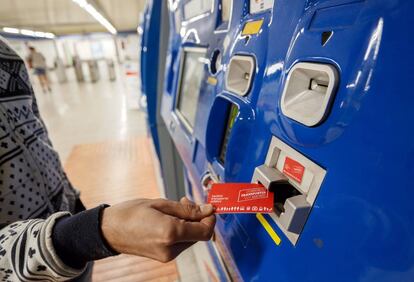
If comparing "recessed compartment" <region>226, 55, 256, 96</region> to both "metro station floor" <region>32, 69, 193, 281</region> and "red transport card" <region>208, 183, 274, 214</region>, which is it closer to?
"red transport card" <region>208, 183, 274, 214</region>

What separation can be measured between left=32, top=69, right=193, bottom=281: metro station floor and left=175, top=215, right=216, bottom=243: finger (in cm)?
143

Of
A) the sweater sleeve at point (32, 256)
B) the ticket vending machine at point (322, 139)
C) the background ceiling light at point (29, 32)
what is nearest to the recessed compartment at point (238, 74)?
the ticket vending machine at point (322, 139)

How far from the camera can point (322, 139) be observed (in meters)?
0.44

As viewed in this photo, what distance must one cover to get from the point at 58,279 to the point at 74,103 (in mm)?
8628

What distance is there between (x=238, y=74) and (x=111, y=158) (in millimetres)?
3619

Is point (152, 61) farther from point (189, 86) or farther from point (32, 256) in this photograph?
point (32, 256)

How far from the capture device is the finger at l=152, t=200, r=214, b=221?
1.81 feet

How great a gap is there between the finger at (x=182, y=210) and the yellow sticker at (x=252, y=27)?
456 mm

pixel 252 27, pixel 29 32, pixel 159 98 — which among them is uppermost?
pixel 252 27

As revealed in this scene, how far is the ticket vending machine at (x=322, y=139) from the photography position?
13.4 inches

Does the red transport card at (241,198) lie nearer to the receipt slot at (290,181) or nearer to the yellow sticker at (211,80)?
the receipt slot at (290,181)

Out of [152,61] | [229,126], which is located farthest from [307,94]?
[152,61]

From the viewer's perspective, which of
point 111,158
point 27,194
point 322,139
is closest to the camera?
point 322,139

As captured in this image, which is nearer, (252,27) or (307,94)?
(307,94)
